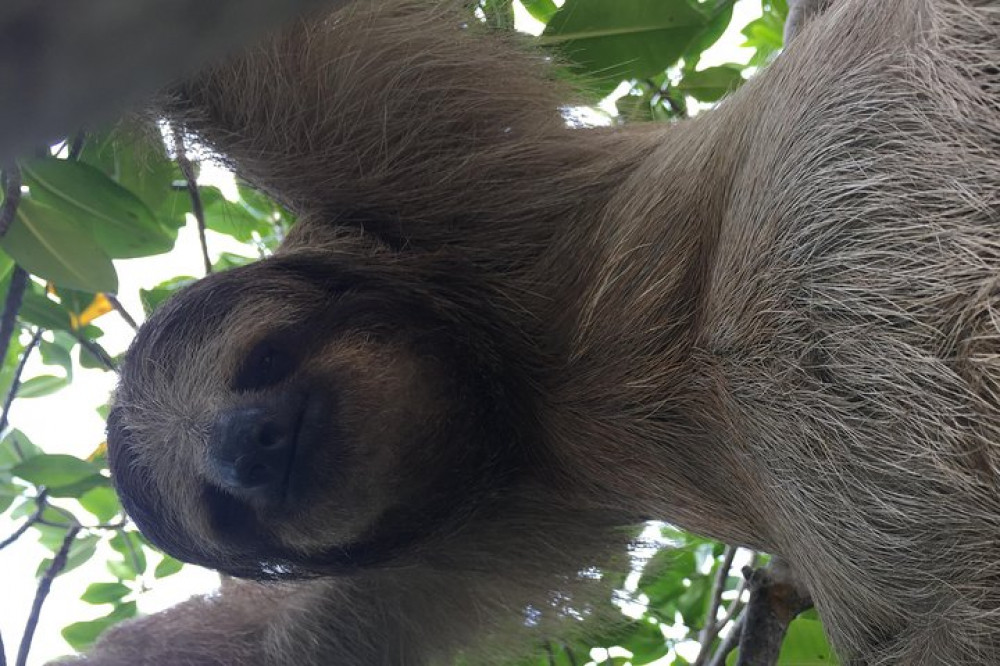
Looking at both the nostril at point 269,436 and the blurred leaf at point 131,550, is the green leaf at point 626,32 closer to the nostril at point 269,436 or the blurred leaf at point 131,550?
the nostril at point 269,436

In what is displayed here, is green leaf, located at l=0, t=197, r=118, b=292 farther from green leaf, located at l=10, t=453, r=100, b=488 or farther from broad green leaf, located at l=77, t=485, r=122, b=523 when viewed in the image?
broad green leaf, located at l=77, t=485, r=122, b=523

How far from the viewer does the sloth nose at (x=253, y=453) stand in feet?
9.52

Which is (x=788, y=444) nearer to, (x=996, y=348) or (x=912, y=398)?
(x=912, y=398)

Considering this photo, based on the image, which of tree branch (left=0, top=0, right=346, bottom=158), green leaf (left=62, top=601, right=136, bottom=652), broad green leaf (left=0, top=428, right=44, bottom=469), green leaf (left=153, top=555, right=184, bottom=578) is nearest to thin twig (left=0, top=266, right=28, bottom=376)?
broad green leaf (left=0, top=428, right=44, bottom=469)

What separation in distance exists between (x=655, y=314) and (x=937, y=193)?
895mm

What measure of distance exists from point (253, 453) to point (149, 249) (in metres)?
1.43

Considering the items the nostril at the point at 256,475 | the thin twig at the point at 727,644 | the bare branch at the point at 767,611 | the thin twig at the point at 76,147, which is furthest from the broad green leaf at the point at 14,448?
the bare branch at the point at 767,611

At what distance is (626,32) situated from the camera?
3.60m

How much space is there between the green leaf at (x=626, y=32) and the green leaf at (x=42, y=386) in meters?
3.24

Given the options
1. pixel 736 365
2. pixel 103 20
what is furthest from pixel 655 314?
pixel 103 20

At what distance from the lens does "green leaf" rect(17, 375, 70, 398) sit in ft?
16.5

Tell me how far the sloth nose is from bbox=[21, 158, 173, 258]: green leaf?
1.16 metres

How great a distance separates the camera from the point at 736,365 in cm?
258

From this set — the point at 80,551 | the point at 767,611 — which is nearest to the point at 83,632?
the point at 80,551
